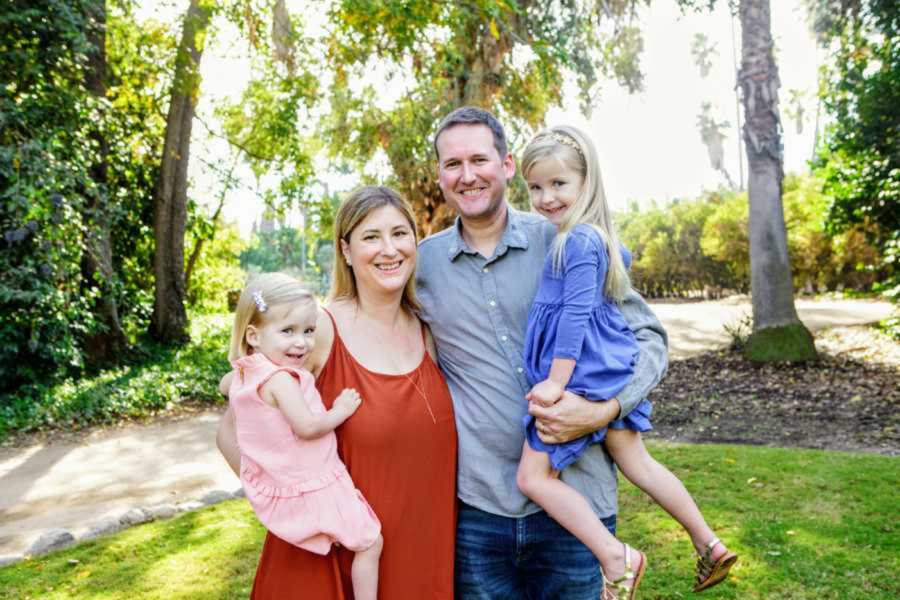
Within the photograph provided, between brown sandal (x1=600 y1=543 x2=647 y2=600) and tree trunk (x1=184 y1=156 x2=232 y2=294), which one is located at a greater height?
tree trunk (x1=184 y1=156 x2=232 y2=294)

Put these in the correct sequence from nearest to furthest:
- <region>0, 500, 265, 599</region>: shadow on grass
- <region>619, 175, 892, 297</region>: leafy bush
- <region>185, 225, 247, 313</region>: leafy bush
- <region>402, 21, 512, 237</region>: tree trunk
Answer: <region>0, 500, 265, 599</region>: shadow on grass → <region>402, 21, 512, 237</region>: tree trunk → <region>619, 175, 892, 297</region>: leafy bush → <region>185, 225, 247, 313</region>: leafy bush

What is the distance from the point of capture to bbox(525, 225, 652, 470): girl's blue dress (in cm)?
235

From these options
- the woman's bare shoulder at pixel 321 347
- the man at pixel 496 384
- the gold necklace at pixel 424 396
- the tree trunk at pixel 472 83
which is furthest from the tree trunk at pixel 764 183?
the woman's bare shoulder at pixel 321 347

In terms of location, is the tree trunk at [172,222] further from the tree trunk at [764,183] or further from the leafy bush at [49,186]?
the tree trunk at [764,183]

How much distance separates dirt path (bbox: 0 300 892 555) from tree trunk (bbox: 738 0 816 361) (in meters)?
7.55

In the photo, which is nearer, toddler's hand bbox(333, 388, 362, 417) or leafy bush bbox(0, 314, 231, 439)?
toddler's hand bbox(333, 388, 362, 417)

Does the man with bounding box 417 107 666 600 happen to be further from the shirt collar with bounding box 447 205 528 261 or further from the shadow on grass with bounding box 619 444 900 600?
the shadow on grass with bounding box 619 444 900 600

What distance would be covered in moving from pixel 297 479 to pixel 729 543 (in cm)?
317

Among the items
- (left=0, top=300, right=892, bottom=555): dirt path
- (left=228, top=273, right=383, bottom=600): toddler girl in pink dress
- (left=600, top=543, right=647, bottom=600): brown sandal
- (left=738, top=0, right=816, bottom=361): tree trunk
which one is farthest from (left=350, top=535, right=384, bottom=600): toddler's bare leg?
(left=738, top=0, right=816, bottom=361): tree trunk

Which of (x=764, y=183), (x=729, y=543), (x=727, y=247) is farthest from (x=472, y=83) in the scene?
(x=727, y=247)

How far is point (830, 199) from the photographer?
11.8 metres

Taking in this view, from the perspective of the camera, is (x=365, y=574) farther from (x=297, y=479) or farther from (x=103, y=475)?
(x=103, y=475)

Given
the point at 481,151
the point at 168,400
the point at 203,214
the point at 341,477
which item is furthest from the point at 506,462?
the point at 203,214

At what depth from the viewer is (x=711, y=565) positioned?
101 inches
